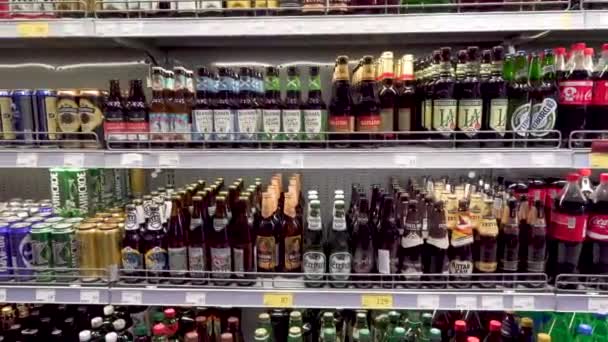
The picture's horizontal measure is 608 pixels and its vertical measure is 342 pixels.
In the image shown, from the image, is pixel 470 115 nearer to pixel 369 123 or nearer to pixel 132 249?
pixel 369 123

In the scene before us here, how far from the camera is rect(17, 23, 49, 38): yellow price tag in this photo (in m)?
1.32

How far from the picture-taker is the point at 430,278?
141cm

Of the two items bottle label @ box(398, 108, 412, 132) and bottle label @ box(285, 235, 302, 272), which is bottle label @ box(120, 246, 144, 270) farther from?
bottle label @ box(398, 108, 412, 132)

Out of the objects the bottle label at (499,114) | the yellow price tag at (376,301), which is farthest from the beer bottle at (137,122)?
the bottle label at (499,114)

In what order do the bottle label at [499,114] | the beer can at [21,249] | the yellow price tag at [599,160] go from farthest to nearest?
1. the beer can at [21,249]
2. the bottle label at [499,114]
3. the yellow price tag at [599,160]

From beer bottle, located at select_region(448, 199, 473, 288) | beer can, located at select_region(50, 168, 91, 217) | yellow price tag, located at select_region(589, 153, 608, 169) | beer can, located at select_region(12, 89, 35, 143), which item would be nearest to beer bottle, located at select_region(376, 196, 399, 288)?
beer bottle, located at select_region(448, 199, 473, 288)

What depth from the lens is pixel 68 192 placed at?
172cm

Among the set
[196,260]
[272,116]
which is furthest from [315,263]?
[272,116]

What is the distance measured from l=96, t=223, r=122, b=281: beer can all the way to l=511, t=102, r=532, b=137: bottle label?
4.71 feet

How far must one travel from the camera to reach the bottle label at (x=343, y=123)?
4.66 ft

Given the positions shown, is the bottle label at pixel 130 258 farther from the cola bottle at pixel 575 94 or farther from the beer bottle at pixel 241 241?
the cola bottle at pixel 575 94

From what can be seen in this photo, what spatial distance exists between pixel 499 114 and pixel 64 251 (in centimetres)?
158

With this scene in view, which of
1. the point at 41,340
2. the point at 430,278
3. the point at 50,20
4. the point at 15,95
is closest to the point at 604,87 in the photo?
the point at 430,278

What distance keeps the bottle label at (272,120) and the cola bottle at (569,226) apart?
995mm
